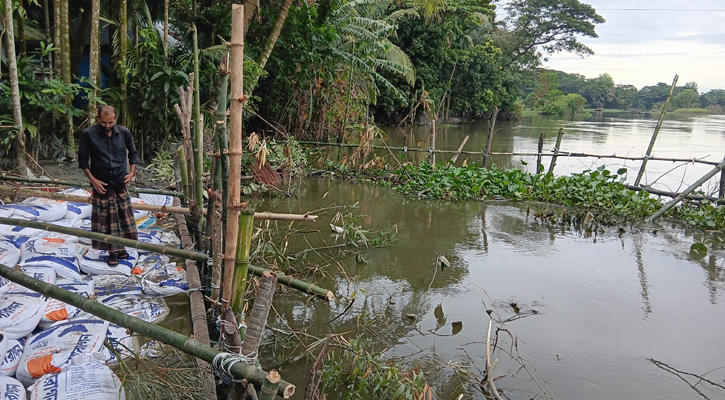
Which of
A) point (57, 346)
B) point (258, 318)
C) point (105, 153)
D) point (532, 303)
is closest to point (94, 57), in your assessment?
point (105, 153)

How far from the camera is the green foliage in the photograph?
2.46 metres

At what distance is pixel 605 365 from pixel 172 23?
738cm

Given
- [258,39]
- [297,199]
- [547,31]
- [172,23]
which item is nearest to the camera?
[297,199]

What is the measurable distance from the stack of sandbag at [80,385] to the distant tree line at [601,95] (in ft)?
118

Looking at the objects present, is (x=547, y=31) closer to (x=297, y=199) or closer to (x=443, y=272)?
(x=297, y=199)

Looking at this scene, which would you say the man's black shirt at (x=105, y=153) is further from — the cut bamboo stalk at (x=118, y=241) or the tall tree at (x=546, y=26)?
the tall tree at (x=546, y=26)

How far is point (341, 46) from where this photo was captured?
10242 mm

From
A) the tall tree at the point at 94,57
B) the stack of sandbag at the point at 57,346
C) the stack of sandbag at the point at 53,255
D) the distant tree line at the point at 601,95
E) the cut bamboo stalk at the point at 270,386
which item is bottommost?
the stack of sandbag at the point at 57,346

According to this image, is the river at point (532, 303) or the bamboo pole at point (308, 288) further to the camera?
the river at point (532, 303)

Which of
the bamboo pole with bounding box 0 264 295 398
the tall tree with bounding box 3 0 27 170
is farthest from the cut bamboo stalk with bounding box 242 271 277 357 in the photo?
the tall tree with bounding box 3 0 27 170

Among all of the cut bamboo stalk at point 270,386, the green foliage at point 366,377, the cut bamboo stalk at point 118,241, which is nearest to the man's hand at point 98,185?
the cut bamboo stalk at point 118,241

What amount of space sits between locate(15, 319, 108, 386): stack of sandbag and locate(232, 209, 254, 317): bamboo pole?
31.0 inches

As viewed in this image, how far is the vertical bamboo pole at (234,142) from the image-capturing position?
2035mm

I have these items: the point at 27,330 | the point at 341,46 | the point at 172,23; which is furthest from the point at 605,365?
the point at 341,46
